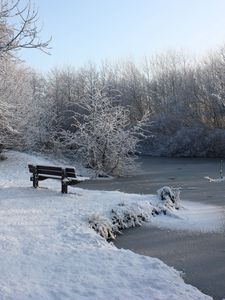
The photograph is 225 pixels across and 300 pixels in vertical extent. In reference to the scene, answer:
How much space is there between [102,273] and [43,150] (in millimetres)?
27827

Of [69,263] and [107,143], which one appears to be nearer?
[69,263]

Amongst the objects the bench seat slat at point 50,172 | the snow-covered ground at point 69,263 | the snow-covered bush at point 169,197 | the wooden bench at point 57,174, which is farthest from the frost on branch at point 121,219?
the bench seat slat at point 50,172

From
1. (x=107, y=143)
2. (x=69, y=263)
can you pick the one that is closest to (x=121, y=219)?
(x=69, y=263)

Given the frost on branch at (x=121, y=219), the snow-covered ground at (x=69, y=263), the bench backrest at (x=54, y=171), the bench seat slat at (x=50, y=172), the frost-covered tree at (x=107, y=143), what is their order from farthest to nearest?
the frost-covered tree at (x=107, y=143), the bench seat slat at (x=50, y=172), the bench backrest at (x=54, y=171), the frost on branch at (x=121, y=219), the snow-covered ground at (x=69, y=263)

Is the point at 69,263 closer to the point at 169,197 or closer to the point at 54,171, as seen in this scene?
the point at 169,197

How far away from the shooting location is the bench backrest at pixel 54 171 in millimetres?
14898

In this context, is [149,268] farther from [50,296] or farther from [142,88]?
[142,88]

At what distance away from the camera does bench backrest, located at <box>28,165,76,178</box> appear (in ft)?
48.9

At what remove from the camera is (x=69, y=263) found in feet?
26.0

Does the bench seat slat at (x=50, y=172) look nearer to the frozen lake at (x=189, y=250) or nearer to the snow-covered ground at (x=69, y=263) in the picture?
the snow-covered ground at (x=69, y=263)

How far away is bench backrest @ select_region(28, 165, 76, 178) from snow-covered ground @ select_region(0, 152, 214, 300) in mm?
2047

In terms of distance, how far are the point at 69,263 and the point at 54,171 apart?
297 inches

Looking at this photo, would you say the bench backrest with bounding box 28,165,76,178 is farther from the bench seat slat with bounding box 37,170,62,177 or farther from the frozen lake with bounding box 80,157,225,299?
the frozen lake with bounding box 80,157,225,299

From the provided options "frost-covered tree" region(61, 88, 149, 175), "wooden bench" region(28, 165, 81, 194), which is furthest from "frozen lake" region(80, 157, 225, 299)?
"frost-covered tree" region(61, 88, 149, 175)
